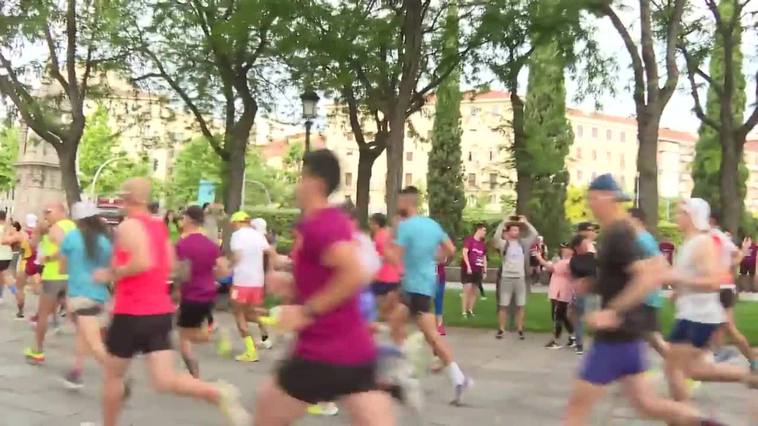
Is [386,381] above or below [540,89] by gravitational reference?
below

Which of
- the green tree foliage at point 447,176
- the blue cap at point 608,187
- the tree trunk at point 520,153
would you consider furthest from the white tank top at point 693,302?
the green tree foliage at point 447,176

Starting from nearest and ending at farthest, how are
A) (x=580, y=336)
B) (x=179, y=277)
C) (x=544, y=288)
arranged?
1. (x=179, y=277)
2. (x=580, y=336)
3. (x=544, y=288)

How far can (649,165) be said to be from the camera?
14898mm

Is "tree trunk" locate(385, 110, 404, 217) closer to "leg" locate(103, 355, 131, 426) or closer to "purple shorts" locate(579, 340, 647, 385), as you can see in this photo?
"leg" locate(103, 355, 131, 426)

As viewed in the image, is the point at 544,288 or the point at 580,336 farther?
the point at 544,288

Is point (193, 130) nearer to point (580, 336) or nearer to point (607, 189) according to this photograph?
point (580, 336)

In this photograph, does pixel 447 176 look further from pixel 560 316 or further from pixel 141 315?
pixel 141 315

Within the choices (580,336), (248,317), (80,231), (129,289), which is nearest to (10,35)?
(248,317)

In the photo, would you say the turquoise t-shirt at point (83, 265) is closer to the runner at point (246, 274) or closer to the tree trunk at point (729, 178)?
the runner at point (246, 274)

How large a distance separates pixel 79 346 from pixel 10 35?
→ 12.5 meters

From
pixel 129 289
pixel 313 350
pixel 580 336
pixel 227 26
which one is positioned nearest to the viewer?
pixel 313 350

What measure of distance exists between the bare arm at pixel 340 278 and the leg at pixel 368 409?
43 cm

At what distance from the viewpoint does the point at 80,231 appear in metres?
8.08

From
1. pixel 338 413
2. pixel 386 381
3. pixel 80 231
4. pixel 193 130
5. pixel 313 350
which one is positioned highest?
pixel 193 130
